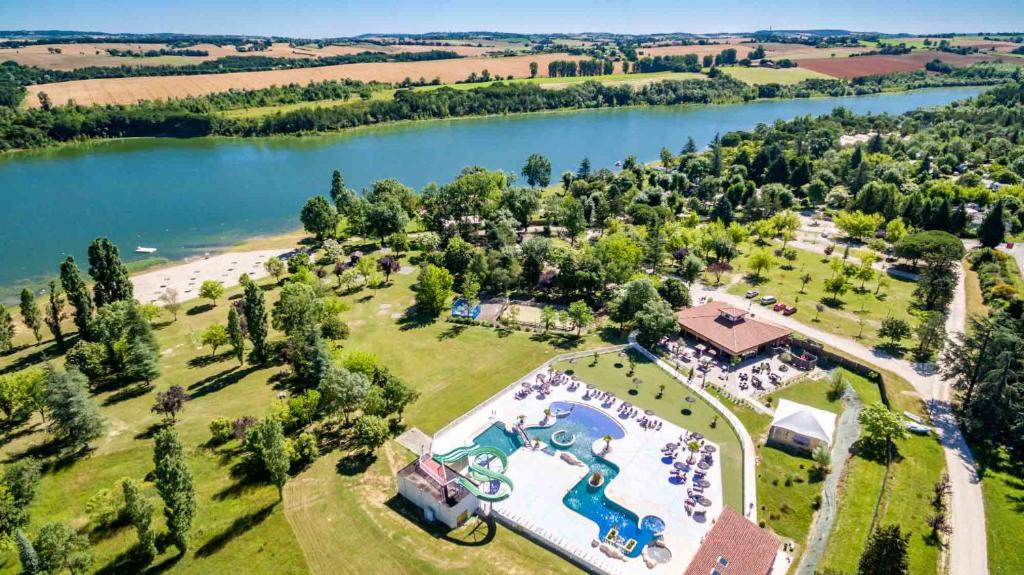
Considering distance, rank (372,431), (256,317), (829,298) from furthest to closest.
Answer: (829,298), (256,317), (372,431)

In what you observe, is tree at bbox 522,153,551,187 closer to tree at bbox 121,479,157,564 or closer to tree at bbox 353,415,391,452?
tree at bbox 353,415,391,452

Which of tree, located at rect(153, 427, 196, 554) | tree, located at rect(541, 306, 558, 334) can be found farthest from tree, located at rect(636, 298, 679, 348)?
tree, located at rect(153, 427, 196, 554)

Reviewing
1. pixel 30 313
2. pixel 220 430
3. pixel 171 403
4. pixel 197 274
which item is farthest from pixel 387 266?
pixel 30 313

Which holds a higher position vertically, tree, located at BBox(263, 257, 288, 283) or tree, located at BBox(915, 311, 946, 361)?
tree, located at BBox(263, 257, 288, 283)

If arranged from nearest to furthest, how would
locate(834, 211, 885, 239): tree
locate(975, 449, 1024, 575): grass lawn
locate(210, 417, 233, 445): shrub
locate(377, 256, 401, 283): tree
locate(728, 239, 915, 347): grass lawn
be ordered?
locate(975, 449, 1024, 575): grass lawn
locate(210, 417, 233, 445): shrub
locate(728, 239, 915, 347): grass lawn
locate(377, 256, 401, 283): tree
locate(834, 211, 885, 239): tree

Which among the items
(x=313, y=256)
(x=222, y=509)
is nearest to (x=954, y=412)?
(x=222, y=509)

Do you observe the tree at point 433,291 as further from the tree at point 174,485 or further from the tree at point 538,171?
the tree at point 538,171

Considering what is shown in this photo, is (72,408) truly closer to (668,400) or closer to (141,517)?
(141,517)

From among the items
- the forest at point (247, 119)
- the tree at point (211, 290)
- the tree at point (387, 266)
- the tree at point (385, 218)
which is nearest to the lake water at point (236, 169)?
the forest at point (247, 119)

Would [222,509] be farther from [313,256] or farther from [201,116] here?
[201,116]
